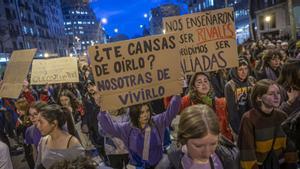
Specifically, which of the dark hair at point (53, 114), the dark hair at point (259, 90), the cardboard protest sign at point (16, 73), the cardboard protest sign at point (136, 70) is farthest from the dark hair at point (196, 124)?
the cardboard protest sign at point (16, 73)

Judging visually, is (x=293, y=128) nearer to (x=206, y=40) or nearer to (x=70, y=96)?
(x=206, y=40)

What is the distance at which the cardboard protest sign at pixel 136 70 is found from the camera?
4.21m

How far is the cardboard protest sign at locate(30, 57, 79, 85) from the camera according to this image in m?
8.95

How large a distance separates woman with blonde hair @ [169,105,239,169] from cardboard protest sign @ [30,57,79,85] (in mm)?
6584

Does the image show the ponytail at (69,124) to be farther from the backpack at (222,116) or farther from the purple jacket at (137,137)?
the backpack at (222,116)

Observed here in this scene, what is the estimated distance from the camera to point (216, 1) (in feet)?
203

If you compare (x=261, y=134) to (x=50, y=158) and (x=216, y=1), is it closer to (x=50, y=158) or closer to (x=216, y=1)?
(x=50, y=158)

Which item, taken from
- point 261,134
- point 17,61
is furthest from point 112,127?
point 17,61

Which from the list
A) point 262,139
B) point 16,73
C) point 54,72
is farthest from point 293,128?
point 54,72

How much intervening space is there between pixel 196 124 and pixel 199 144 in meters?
0.14

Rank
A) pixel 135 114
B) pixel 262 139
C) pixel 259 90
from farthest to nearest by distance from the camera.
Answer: pixel 135 114, pixel 259 90, pixel 262 139

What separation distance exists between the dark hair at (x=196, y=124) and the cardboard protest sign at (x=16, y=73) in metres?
4.60

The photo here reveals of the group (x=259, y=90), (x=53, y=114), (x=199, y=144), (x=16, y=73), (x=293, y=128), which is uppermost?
(x=16, y=73)

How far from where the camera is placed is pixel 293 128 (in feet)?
10.4
